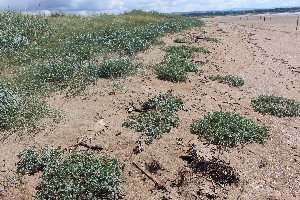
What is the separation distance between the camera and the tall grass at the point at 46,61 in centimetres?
576

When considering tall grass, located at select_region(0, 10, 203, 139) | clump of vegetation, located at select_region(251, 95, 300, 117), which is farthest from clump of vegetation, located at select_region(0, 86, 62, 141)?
clump of vegetation, located at select_region(251, 95, 300, 117)

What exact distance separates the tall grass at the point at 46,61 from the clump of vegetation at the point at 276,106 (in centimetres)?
450

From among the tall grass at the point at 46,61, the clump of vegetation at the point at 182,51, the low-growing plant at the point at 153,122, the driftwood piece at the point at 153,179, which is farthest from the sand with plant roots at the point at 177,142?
the clump of vegetation at the point at 182,51

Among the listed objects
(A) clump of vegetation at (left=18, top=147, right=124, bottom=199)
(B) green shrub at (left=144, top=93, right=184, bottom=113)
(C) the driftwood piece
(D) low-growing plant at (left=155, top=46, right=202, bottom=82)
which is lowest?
(C) the driftwood piece

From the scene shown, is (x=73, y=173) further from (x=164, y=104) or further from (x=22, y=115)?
(x=164, y=104)

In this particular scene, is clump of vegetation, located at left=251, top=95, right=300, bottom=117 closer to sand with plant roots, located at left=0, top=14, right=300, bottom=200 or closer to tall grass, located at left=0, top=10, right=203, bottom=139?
sand with plant roots, located at left=0, top=14, right=300, bottom=200

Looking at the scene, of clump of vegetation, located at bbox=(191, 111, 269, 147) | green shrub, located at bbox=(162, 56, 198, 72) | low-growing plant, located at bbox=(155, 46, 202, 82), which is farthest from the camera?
green shrub, located at bbox=(162, 56, 198, 72)

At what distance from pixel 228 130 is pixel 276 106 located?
8.07ft

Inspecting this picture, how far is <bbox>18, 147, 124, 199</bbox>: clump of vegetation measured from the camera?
3521mm

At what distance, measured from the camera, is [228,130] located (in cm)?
511

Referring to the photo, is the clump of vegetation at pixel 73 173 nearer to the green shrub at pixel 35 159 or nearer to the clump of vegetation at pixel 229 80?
the green shrub at pixel 35 159

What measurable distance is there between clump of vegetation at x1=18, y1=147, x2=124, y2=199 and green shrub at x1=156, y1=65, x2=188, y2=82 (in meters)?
4.55

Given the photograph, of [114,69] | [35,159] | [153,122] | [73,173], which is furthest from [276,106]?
[35,159]

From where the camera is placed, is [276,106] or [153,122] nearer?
[153,122]
